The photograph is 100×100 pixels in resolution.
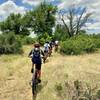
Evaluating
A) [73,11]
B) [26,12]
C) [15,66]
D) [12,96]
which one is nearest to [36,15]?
[26,12]

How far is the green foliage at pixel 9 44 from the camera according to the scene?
33.5 metres

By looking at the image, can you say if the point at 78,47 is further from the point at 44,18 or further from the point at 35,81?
the point at 44,18

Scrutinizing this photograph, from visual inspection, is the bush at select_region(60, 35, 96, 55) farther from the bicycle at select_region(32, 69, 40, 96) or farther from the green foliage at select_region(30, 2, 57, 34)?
the green foliage at select_region(30, 2, 57, 34)

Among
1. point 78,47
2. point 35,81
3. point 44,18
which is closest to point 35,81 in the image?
point 35,81

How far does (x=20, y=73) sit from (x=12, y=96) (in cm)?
460

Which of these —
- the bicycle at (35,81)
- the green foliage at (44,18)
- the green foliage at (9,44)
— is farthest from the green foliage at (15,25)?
the bicycle at (35,81)

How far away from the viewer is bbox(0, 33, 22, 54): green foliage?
33500mm

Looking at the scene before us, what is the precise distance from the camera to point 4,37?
35219 mm

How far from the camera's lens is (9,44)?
34938 millimetres

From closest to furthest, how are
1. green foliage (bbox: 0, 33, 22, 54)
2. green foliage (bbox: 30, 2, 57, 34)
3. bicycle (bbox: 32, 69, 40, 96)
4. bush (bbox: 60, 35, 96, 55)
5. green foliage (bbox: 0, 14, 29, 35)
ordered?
bicycle (bbox: 32, 69, 40, 96) < bush (bbox: 60, 35, 96, 55) < green foliage (bbox: 0, 33, 22, 54) < green foliage (bbox: 30, 2, 57, 34) < green foliage (bbox: 0, 14, 29, 35)

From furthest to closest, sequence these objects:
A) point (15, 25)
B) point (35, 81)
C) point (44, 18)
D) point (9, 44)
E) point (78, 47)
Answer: point (15, 25), point (44, 18), point (9, 44), point (78, 47), point (35, 81)

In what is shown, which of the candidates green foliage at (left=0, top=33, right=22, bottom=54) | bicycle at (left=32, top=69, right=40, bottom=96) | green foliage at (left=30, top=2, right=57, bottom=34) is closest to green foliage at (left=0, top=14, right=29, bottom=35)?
green foliage at (left=30, top=2, right=57, bottom=34)

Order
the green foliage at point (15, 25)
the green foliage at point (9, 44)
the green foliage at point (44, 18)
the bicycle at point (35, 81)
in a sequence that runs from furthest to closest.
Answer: the green foliage at point (15, 25) → the green foliage at point (44, 18) → the green foliage at point (9, 44) → the bicycle at point (35, 81)

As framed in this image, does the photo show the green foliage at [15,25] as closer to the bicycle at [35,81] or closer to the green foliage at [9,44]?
the green foliage at [9,44]
